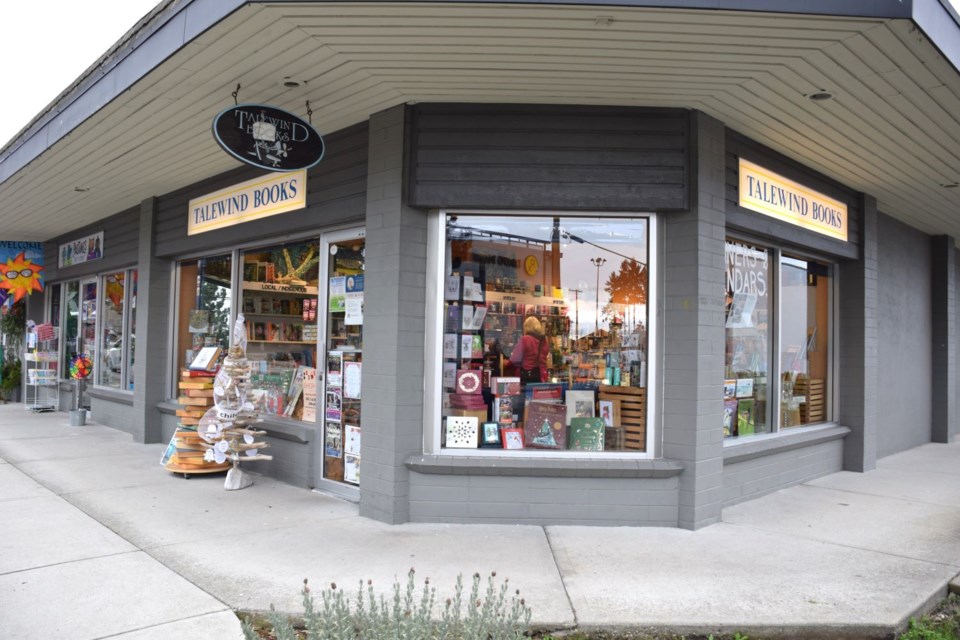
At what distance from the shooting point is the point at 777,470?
716cm

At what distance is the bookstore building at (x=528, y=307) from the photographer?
565 cm

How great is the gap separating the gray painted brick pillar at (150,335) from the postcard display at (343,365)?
414cm

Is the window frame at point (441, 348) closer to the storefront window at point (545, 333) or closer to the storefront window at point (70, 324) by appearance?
the storefront window at point (545, 333)

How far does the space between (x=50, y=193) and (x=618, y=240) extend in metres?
8.10

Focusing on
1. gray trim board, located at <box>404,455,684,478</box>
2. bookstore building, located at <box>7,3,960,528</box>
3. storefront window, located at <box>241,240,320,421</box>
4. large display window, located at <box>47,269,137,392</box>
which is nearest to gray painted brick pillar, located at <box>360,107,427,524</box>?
bookstore building, located at <box>7,3,960,528</box>

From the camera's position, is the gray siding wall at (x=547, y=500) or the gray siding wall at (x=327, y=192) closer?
the gray siding wall at (x=547, y=500)

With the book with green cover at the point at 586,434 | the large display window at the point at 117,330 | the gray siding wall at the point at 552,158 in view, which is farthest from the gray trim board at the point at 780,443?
the large display window at the point at 117,330

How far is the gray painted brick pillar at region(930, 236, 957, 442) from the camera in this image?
36.6 ft

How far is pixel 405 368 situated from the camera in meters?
5.67

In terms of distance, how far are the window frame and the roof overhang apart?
1010 millimetres

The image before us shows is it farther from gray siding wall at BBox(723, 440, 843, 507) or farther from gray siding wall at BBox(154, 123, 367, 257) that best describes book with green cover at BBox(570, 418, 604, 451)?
gray siding wall at BBox(154, 123, 367, 257)

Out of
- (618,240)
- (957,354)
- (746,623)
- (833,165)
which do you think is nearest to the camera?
(746,623)

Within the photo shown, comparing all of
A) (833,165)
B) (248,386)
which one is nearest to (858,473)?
(833,165)

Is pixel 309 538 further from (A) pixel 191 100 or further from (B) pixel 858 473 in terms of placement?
(B) pixel 858 473
